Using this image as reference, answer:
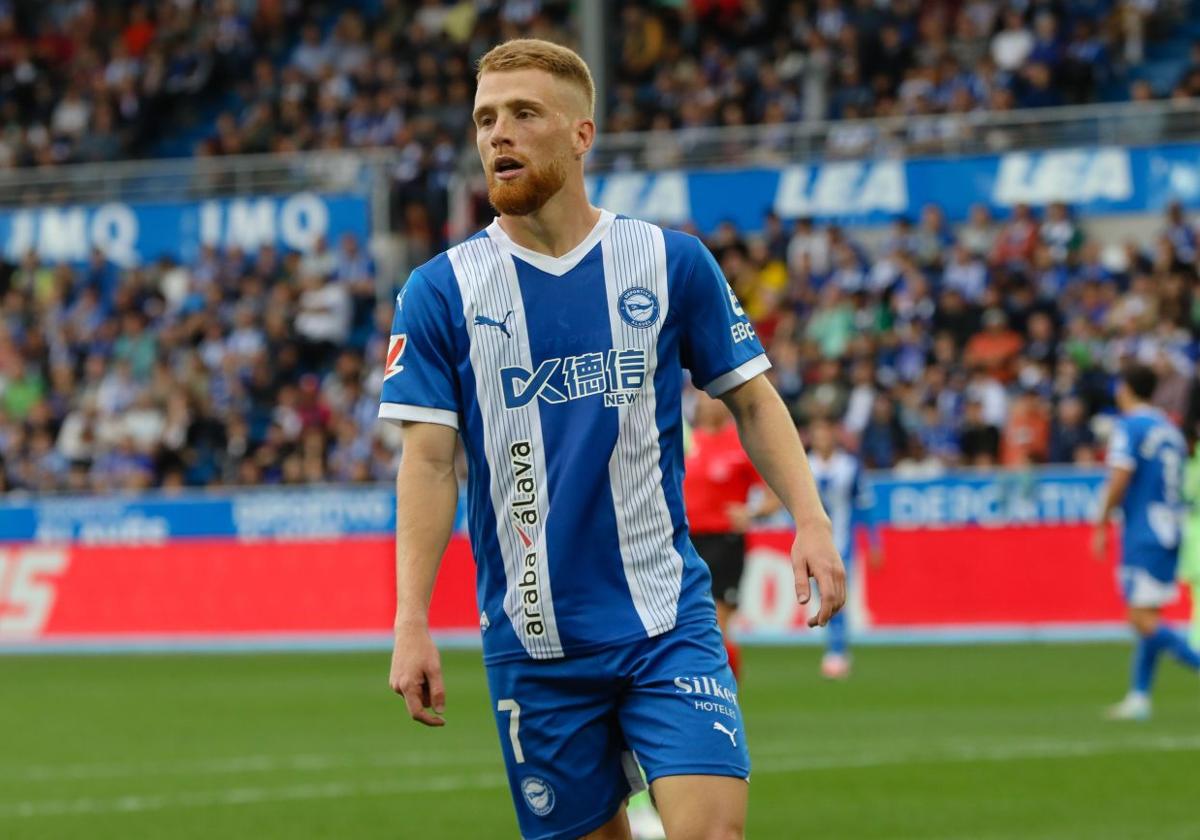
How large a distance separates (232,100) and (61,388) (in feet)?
23.1

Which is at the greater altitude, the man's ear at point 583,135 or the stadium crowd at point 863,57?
the stadium crowd at point 863,57

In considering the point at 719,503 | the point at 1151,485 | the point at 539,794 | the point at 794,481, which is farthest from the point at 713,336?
the point at 1151,485

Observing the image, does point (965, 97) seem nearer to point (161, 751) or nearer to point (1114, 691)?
point (1114, 691)

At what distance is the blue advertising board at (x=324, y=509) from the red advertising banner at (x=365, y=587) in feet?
2.04

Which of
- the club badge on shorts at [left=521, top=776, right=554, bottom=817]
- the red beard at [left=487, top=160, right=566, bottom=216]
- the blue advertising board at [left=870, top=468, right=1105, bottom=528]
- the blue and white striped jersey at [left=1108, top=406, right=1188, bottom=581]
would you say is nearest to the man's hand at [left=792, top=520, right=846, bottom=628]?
the club badge on shorts at [left=521, top=776, right=554, bottom=817]

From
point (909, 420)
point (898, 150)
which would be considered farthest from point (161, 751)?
point (898, 150)

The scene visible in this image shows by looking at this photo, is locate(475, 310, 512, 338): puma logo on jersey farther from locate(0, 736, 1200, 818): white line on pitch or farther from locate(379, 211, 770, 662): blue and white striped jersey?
locate(0, 736, 1200, 818): white line on pitch

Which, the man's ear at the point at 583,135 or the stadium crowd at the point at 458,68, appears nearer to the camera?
the man's ear at the point at 583,135

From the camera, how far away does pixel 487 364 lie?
5.54 meters

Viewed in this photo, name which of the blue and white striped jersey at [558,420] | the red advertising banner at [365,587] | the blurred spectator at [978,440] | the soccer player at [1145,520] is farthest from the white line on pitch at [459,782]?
the blurred spectator at [978,440]

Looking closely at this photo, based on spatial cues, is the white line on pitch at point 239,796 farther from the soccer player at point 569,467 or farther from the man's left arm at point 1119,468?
the soccer player at point 569,467

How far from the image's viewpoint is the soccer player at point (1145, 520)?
15.4m

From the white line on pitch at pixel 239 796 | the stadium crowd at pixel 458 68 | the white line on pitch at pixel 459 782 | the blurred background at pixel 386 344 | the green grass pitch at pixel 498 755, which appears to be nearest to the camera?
the green grass pitch at pixel 498 755

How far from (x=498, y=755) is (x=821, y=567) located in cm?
892
